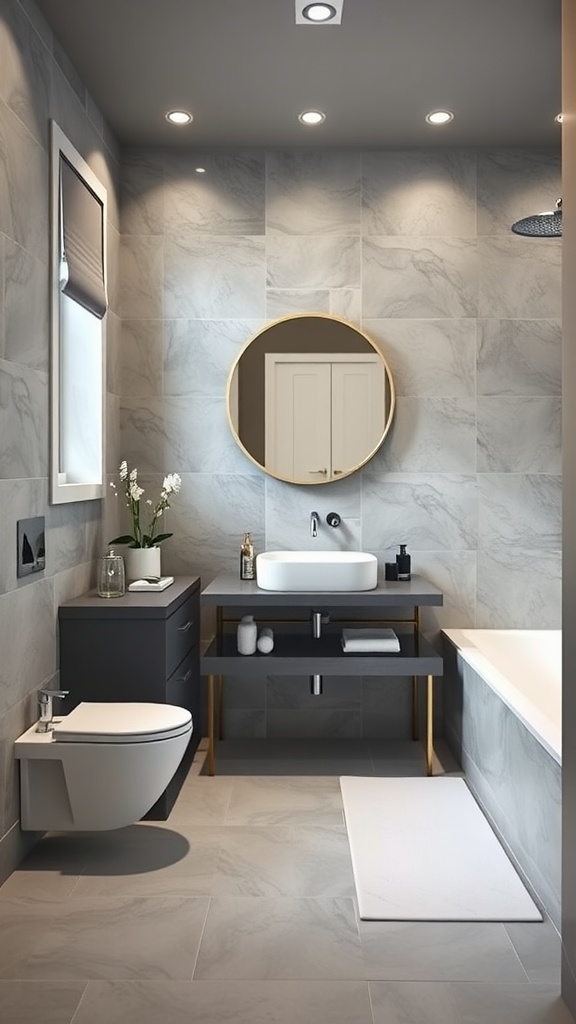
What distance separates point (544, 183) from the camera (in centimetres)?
406

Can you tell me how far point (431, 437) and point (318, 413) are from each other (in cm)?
54

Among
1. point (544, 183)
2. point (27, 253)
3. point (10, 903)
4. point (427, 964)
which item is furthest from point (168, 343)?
point (427, 964)

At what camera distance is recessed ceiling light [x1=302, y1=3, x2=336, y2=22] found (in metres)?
2.86

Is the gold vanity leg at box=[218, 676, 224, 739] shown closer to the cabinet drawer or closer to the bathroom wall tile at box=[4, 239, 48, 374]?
the cabinet drawer

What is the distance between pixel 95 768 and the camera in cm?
267

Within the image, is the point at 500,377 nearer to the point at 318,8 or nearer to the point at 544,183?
the point at 544,183

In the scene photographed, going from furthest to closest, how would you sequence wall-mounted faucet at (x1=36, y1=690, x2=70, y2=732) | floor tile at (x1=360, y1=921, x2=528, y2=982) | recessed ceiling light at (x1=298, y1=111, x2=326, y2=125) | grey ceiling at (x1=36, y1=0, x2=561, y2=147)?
recessed ceiling light at (x1=298, y1=111, x2=326, y2=125) → grey ceiling at (x1=36, y1=0, x2=561, y2=147) → wall-mounted faucet at (x1=36, y1=690, x2=70, y2=732) → floor tile at (x1=360, y1=921, x2=528, y2=982)

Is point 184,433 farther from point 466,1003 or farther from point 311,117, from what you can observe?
point 466,1003

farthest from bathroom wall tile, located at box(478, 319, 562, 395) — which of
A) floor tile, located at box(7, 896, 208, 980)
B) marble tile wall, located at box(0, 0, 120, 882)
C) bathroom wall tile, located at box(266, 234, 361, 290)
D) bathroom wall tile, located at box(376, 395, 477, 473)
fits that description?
floor tile, located at box(7, 896, 208, 980)

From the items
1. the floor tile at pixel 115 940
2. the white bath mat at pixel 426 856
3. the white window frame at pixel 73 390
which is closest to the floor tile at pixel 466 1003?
the white bath mat at pixel 426 856

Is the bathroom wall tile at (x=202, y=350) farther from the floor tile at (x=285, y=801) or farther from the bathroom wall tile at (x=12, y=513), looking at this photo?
the floor tile at (x=285, y=801)

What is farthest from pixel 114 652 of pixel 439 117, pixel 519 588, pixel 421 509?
pixel 439 117

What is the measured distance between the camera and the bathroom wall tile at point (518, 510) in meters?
4.08

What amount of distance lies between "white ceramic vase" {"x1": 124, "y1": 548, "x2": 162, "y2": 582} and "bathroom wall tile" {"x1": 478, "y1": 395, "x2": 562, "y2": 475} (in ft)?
5.18
